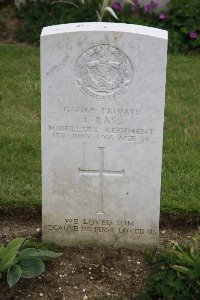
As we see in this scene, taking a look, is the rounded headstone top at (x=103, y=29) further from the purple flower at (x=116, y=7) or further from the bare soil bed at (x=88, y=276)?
the purple flower at (x=116, y=7)

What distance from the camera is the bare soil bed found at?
13.4ft

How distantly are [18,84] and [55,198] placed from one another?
3.22 meters

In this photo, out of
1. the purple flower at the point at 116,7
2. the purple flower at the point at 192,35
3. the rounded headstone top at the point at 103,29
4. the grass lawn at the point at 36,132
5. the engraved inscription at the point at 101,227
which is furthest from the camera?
the purple flower at the point at 116,7

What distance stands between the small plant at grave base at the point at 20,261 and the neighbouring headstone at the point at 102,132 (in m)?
0.33

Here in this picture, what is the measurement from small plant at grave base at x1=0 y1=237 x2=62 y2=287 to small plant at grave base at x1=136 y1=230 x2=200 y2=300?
614 mm

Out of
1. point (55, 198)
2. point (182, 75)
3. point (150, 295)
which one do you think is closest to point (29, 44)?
point (182, 75)

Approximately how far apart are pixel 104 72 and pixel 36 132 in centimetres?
222

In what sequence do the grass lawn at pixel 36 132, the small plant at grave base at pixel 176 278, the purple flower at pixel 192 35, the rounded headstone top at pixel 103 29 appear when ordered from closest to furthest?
the small plant at grave base at pixel 176 278 < the rounded headstone top at pixel 103 29 < the grass lawn at pixel 36 132 < the purple flower at pixel 192 35

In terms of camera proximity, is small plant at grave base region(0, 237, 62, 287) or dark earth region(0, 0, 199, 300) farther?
dark earth region(0, 0, 199, 300)

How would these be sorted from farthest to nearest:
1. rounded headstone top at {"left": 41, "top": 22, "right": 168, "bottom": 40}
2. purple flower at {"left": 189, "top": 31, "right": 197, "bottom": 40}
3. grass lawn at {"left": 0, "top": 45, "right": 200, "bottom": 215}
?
purple flower at {"left": 189, "top": 31, "right": 197, "bottom": 40}
grass lawn at {"left": 0, "top": 45, "right": 200, "bottom": 215}
rounded headstone top at {"left": 41, "top": 22, "right": 168, "bottom": 40}

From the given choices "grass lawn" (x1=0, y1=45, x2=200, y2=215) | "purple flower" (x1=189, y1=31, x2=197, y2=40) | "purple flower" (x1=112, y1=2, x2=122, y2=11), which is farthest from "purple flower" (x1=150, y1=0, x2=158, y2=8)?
"grass lawn" (x1=0, y1=45, x2=200, y2=215)

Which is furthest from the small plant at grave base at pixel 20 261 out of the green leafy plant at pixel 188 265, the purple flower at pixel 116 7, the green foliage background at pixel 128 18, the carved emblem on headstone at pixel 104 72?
the purple flower at pixel 116 7

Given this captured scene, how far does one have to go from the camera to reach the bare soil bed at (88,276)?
410cm

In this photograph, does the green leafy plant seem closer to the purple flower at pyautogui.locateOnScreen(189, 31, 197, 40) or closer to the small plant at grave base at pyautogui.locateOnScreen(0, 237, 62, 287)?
the small plant at grave base at pyautogui.locateOnScreen(0, 237, 62, 287)
